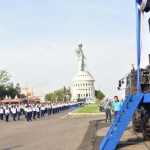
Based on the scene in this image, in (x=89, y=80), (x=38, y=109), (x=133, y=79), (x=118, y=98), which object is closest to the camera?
(x=133, y=79)

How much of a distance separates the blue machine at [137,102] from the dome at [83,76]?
126106 millimetres

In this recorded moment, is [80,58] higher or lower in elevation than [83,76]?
higher

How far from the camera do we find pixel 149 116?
12.8 m

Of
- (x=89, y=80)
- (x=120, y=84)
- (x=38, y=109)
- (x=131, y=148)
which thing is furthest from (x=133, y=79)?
(x=89, y=80)

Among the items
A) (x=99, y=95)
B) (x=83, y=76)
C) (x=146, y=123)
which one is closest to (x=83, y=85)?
(x=83, y=76)

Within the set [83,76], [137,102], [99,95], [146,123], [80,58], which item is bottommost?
[146,123]

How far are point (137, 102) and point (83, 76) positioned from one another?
13110 cm

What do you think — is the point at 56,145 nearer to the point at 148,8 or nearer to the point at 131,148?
the point at 131,148

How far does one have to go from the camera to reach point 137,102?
12.0 metres

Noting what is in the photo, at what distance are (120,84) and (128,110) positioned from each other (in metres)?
3.98

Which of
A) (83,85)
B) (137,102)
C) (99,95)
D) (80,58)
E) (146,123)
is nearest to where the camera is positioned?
(137,102)

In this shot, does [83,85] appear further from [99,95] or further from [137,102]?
[137,102]

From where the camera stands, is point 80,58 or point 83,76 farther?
point 80,58

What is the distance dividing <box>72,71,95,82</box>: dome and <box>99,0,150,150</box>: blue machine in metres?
126
